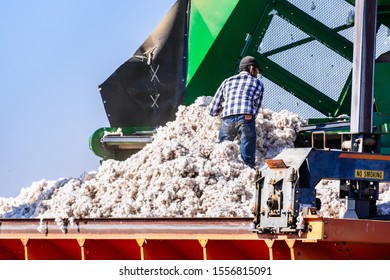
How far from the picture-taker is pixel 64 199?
686 cm

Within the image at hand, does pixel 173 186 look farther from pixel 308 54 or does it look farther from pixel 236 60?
pixel 308 54

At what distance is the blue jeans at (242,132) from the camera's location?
7.50 m

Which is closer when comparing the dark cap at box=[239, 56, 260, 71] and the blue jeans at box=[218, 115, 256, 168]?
the blue jeans at box=[218, 115, 256, 168]

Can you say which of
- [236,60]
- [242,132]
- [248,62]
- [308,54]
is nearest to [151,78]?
[236,60]

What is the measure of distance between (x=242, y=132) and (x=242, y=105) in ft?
0.97

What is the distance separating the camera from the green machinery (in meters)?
8.91

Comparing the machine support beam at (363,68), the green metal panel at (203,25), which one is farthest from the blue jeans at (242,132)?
the machine support beam at (363,68)

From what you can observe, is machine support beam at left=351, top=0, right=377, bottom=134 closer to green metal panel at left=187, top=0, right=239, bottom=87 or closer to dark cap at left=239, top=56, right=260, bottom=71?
dark cap at left=239, top=56, right=260, bottom=71

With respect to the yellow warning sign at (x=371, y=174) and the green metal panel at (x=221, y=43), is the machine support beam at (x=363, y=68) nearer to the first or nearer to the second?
the yellow warning sign at (x=371, y=174)

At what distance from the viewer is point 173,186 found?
656 centimetres

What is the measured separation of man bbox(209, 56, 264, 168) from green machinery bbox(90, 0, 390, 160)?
75 centimetres

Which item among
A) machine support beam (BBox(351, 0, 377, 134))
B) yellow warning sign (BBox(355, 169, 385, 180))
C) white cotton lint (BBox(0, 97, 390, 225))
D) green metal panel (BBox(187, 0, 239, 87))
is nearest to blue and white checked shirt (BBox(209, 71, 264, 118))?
white cotton lint (BBox(0, 97, 390, 225))

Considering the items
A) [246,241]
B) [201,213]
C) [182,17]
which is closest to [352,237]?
[246,241]

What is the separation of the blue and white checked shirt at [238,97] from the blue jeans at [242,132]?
56 mm
